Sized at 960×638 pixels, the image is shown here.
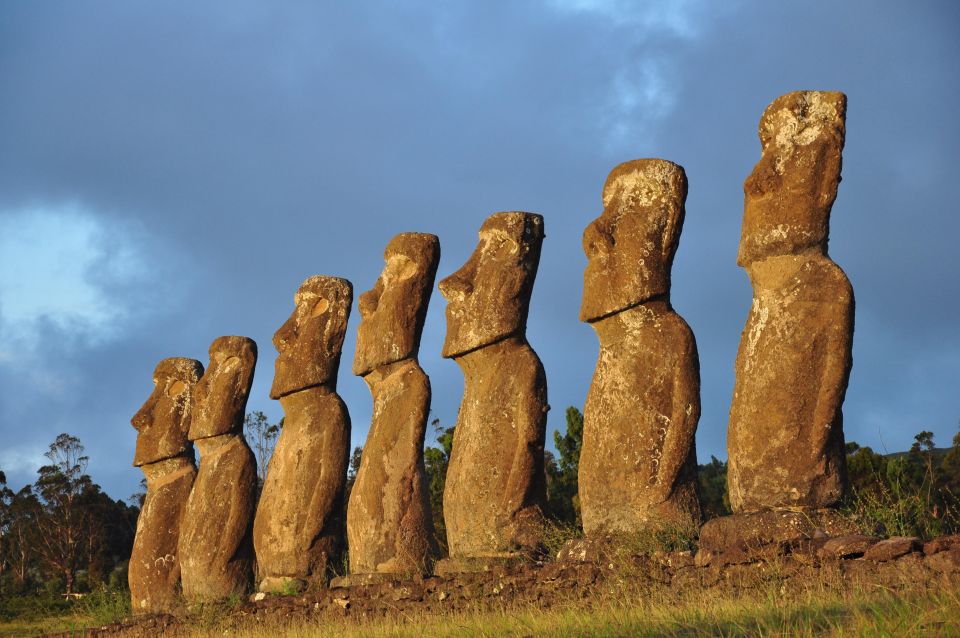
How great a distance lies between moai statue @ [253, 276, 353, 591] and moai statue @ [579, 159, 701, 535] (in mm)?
4107

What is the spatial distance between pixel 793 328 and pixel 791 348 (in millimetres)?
152

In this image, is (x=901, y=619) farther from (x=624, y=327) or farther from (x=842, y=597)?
(x=624, y=327)

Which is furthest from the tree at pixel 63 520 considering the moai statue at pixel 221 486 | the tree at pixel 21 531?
the moai statue at pixel 221 486

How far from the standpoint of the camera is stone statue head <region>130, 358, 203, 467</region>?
16125 millimetres

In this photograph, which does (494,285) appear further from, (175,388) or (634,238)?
(175,388)

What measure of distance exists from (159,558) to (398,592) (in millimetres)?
5166

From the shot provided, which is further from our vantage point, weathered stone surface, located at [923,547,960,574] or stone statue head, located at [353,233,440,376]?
stone statue head, located at [353,233,440,376]

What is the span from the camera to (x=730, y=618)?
23.8 feet

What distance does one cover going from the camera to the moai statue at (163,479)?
1530 centimetres

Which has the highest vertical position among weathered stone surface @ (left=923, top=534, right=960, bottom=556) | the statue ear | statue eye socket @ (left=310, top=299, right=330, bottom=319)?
statue eye socket @ (left=310, top=299, right=330, bottom=319)

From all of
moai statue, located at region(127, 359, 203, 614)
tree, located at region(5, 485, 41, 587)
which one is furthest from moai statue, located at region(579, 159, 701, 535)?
tree, located at region(5, 485, 41, 587)

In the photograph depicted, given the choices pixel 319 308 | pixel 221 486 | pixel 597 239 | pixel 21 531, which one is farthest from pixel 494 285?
pixel 21 531

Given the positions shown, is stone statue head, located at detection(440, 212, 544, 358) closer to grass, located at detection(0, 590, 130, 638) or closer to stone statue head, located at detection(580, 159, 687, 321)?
stone statue head, located at detection(580, 159, 687, 321)

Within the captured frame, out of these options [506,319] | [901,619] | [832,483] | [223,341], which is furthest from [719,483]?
[901,619]
